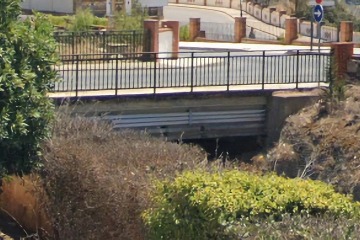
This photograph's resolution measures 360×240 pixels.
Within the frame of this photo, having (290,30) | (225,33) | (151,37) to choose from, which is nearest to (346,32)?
(290,30)

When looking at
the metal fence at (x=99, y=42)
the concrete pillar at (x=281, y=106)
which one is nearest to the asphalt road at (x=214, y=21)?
the metal fence at (x=99, y=42)

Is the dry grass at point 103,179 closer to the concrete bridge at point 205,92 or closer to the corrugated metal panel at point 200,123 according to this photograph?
the concrete bridge at point 205,92

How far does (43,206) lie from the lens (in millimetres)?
14375

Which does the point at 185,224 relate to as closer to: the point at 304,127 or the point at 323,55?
the point at 304,127

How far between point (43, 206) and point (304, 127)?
10.7 m

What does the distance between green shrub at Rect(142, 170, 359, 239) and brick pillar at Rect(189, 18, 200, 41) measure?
4293 cm

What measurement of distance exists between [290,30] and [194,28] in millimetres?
5350

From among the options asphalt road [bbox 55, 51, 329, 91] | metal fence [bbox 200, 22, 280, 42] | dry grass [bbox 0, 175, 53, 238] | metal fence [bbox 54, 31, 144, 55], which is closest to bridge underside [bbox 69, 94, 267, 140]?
asphalt road [bbox 55, 51, 329, 91]

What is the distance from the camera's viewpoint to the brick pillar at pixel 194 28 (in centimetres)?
5271

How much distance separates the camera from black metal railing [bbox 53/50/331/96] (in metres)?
24.2

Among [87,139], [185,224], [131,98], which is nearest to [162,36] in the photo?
[131,98]

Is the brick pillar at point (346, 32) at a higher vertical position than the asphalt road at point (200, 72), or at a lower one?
lower

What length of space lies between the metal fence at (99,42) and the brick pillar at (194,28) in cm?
1699

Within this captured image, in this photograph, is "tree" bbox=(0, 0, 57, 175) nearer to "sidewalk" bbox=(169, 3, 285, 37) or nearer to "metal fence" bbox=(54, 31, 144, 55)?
"metal fence" bbox=(54, 31, 144, 55)
